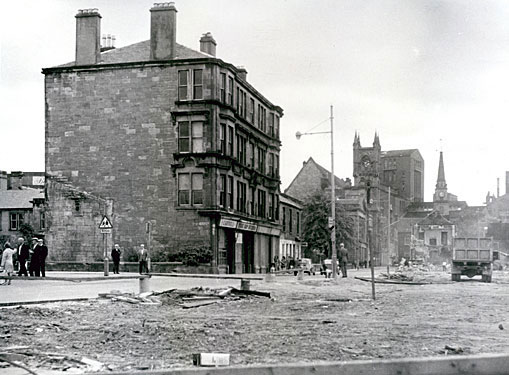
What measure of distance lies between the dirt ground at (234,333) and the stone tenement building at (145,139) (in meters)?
24.8

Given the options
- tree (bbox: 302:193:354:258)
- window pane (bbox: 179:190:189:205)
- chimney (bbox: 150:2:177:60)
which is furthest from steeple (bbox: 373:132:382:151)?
window pane (bbox: 179:190:189:205)

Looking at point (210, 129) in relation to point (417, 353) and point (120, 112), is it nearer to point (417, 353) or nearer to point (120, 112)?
point (120, 112)

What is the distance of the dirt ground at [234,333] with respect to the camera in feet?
30.6

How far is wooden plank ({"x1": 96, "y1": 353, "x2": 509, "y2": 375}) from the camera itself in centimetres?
752

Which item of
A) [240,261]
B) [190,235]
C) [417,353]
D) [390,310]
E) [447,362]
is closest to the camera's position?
[447,362]

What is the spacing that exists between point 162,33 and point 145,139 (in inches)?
261

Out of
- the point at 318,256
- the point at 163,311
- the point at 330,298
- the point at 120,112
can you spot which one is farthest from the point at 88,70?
the point at 318,256

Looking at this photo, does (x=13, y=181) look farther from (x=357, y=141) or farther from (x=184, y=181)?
(x=357, y=141)

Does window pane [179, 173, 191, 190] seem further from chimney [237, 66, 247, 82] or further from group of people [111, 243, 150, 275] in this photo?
chimney [237, 66, 247, 82]

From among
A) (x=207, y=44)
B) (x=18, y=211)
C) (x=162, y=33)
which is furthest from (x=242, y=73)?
(x=18, y=211)

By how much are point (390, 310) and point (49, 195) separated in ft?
105

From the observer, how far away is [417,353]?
9.77 metres

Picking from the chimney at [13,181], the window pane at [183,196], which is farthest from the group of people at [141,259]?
the chimney at [13,181]

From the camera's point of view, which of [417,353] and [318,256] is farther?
[318,256]
